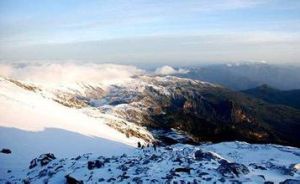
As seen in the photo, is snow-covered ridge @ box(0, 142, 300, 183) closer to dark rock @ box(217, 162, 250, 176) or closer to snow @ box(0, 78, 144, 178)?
dark rock @ box(217, 162, 250, 176)

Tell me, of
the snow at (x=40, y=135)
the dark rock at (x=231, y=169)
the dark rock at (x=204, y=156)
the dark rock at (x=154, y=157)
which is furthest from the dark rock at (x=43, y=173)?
the dark rock at (x=231, y=169)

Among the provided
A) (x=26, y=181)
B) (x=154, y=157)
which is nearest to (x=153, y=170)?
(x=154, y=157)

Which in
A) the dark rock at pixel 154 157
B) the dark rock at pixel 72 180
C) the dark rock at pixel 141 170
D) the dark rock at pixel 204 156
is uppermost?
the dark rock at pixel 154 157

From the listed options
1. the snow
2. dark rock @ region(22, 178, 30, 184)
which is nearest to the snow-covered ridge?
dark rock @ region(22, 178, 30, 184)

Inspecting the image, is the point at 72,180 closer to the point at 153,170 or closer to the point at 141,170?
the point at 141,170

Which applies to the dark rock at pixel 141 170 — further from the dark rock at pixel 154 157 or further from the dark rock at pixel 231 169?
the dark rock at pixel 231 169

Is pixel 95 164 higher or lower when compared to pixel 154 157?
lower

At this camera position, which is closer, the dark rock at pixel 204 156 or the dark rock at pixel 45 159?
the dark rock at pixel 204 156

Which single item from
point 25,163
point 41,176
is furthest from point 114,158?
point 25,163
